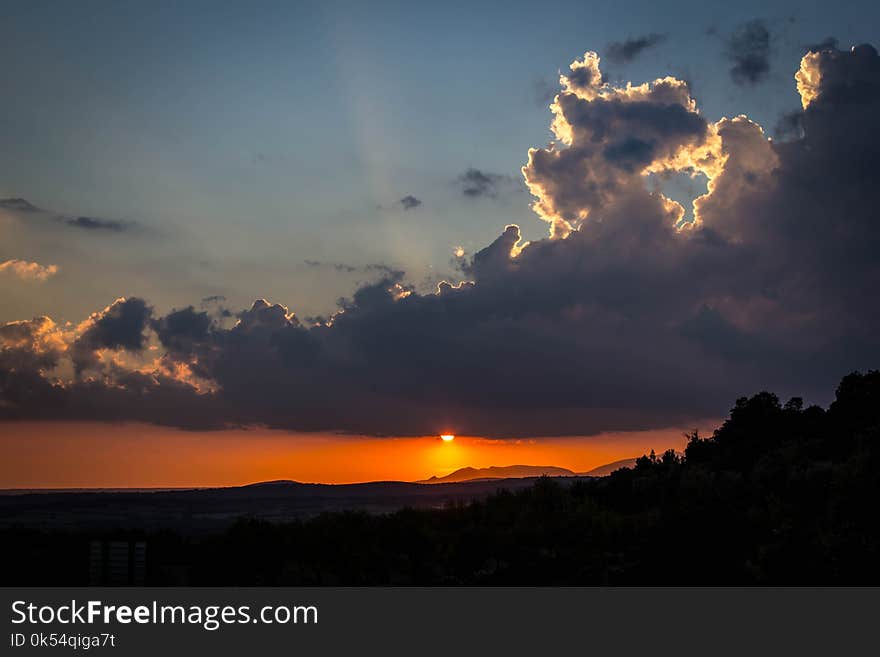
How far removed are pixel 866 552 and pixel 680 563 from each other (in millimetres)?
6183

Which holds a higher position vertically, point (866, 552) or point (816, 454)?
point (816, 454)

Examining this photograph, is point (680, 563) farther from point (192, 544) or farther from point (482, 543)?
point (192, 544)

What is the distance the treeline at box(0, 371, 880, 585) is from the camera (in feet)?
100

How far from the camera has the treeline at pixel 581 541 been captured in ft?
100

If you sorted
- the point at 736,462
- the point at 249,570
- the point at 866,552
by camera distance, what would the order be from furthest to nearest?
the point at 736,462, the point at 249,570, the point at 866,552

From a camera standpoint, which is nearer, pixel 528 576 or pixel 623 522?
pixel 528 576

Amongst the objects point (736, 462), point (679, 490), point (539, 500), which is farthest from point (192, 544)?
point (736, 462)

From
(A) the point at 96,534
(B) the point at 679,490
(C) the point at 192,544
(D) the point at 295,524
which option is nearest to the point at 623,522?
(B) the point at 679,490

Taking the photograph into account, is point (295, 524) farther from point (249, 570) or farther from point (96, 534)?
point (96, 534)

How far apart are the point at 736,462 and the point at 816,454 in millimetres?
5571

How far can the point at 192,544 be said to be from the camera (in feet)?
126

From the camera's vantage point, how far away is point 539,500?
136ft

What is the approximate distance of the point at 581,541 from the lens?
3575 centimetres

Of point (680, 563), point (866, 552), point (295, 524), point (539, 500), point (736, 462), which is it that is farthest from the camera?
point (736, 462)
